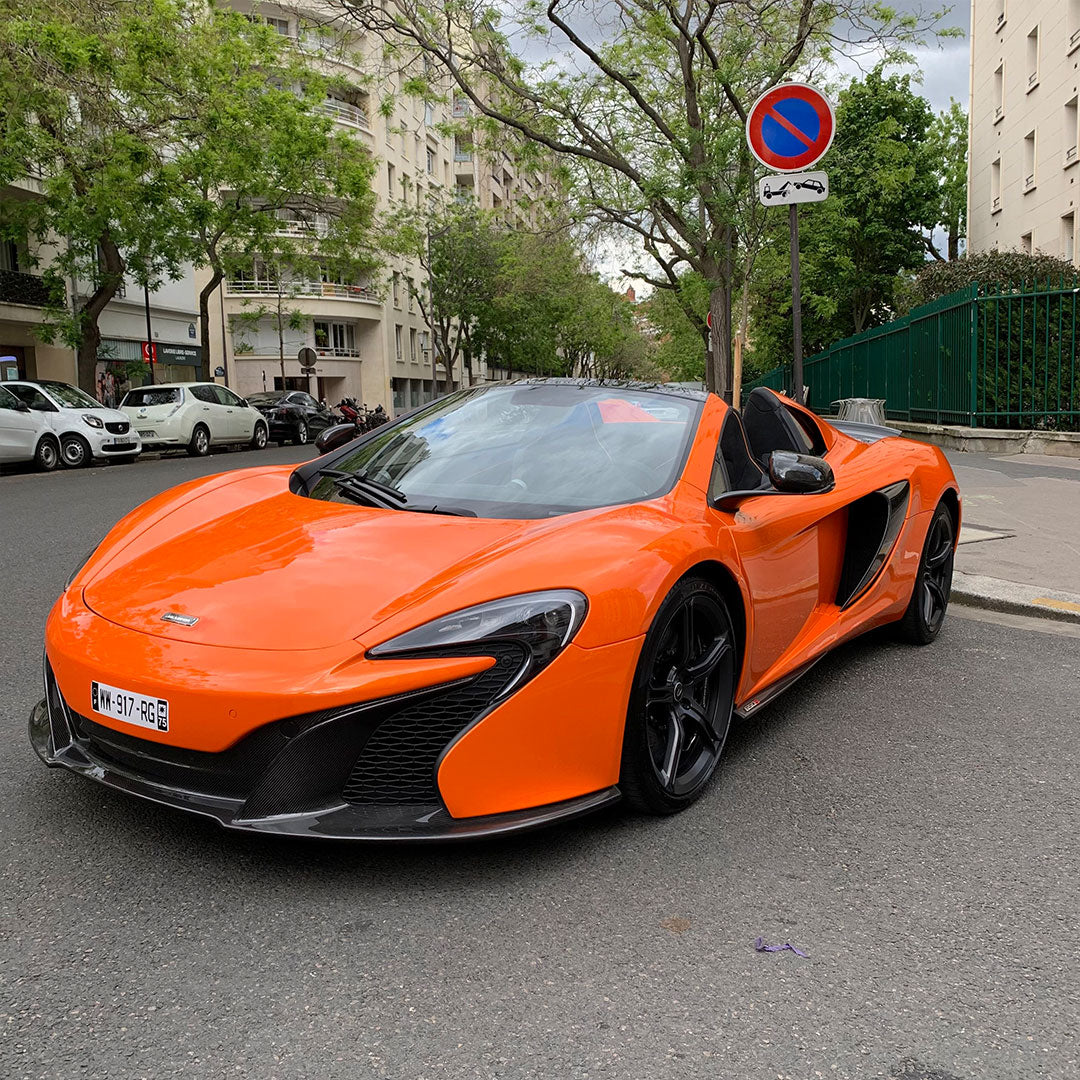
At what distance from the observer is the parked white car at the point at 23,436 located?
16.7 m

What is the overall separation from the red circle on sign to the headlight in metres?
5.03

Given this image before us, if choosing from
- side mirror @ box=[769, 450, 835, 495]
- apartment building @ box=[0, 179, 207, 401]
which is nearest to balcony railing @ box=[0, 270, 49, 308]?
apartment building @ box=[0, 179, 207, 401]

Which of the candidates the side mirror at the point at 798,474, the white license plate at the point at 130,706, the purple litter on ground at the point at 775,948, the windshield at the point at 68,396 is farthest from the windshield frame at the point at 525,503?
the windshield at the point at 68,396

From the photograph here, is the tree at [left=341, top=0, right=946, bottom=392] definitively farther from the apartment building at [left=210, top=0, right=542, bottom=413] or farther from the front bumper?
the apartment building at [left=210, top=0, right=542, bottom=413]

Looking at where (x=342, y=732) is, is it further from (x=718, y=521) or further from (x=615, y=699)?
(x=718, y=521)

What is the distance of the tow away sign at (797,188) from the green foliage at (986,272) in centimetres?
949

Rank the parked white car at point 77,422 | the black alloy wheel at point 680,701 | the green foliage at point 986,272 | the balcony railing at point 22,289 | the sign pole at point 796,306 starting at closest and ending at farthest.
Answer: the black alloy wheel at point 680,701 → the sign pole at point 796,306 → the green foliage at point 986,272 → the parked white car at point 77,422 → the balcony railing at point 22,289

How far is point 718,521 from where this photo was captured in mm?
3146

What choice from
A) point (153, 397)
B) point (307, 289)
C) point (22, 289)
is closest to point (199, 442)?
point (153, 397)

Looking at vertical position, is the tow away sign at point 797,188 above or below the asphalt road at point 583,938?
above

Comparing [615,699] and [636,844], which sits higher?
[615,699]

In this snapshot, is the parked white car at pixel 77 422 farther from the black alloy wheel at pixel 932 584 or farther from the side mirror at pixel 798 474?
the side mirror at pixel 798 474

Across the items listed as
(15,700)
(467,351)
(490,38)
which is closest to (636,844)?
(15,700)

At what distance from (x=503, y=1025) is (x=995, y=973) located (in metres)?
1.01
